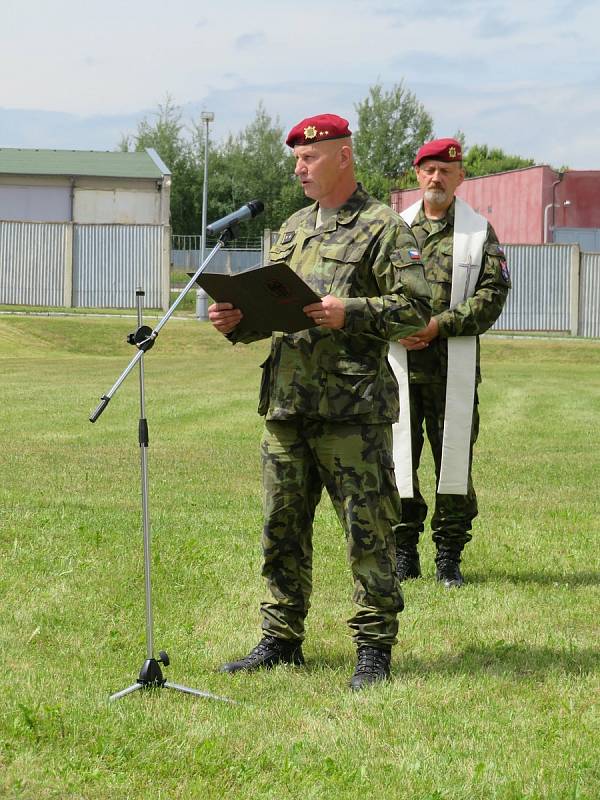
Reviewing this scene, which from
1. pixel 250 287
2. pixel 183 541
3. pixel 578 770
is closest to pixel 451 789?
pixel 578 770

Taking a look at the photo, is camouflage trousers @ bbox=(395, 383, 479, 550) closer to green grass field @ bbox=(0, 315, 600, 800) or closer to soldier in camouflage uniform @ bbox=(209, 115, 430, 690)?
green grass field @ bbox=(0, 315, 600, 800)

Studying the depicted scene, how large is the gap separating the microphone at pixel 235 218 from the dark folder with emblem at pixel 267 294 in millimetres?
267

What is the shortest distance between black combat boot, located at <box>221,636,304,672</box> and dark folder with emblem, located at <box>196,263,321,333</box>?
4.74ft

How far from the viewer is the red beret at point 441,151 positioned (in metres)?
7.30

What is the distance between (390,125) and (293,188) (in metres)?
14.9

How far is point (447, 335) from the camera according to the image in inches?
291

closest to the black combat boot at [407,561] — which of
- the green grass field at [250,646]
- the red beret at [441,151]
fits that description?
the green grass field at [250,646]

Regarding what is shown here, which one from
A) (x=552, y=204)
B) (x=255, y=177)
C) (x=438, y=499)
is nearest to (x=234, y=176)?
(x=255, y=177)

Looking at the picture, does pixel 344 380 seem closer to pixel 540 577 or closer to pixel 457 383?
pixel 457 383

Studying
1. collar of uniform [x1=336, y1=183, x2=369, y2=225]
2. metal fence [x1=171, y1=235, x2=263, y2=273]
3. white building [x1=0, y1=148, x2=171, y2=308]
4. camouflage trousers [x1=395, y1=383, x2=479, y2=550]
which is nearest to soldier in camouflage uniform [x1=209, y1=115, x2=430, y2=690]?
collar of uniform [x1=336, y1=183, x2=369, y2=225]

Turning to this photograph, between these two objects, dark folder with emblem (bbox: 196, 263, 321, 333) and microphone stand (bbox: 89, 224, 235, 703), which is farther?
microphone stand (bbox: 89, 224, 235, 703)

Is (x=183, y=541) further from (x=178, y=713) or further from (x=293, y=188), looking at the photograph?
(x=293, y=188)

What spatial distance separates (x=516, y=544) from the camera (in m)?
8.80

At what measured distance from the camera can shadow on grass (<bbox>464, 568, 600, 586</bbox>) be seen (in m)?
7.69
